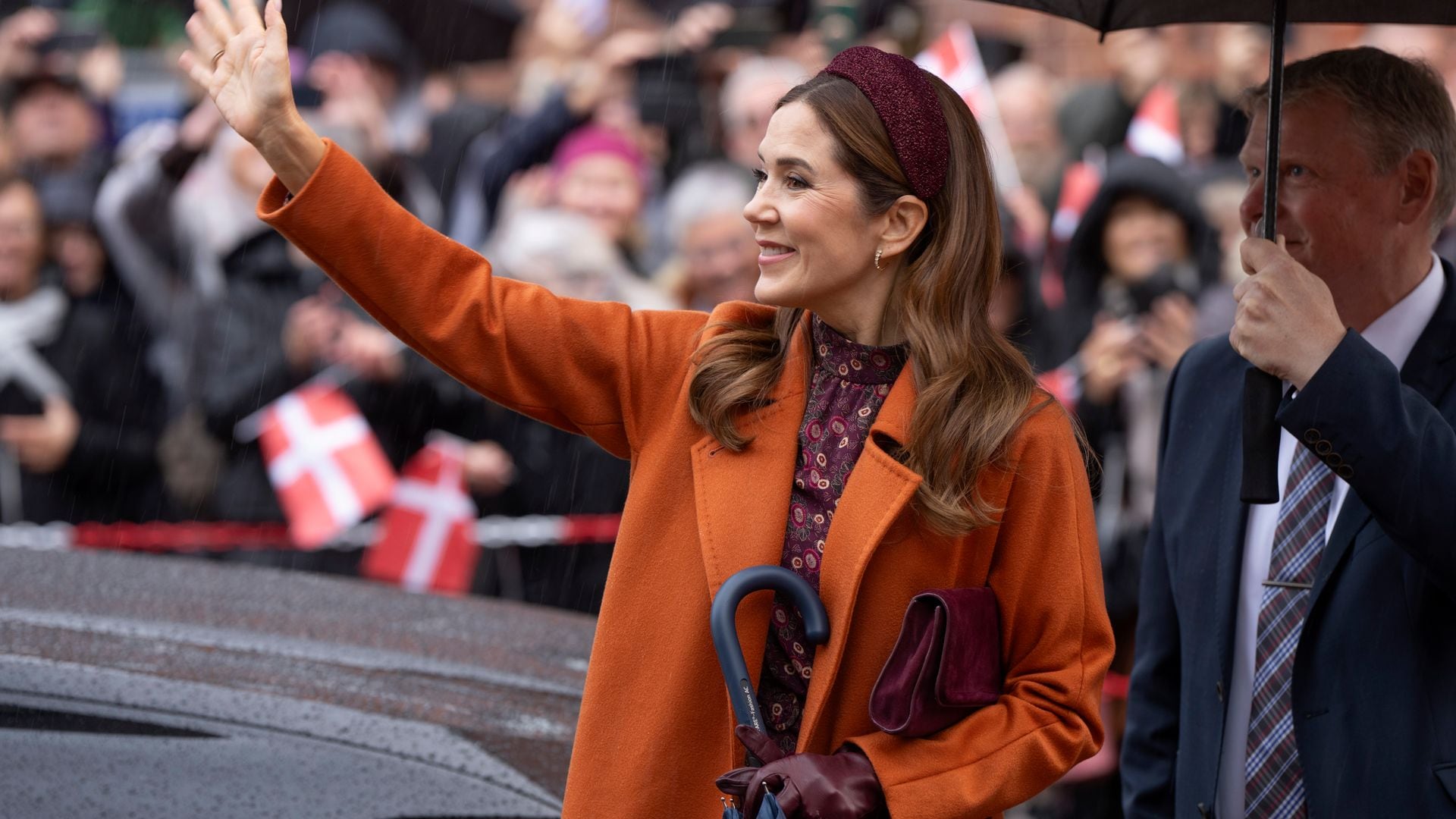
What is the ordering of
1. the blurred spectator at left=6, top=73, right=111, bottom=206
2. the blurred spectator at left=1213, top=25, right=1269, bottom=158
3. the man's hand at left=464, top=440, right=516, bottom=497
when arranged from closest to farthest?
1. the man's hand at left=464, top=440, right=516, bottom=497
2. the blurred spectator at left=1213, top=25, right=1269, bottom=158
3. the blurred spectator at left=6, top=73, right=111, bottom=206

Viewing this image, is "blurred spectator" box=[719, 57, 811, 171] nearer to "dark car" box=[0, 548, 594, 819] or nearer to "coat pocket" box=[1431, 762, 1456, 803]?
"dark car" box=[0, 548, 594, 819]

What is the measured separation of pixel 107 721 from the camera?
100 inches

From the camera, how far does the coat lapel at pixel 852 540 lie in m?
2.39

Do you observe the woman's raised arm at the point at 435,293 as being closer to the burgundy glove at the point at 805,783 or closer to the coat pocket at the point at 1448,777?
the burgundy glove at the point at 805,783

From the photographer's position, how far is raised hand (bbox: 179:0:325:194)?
231 centimetres

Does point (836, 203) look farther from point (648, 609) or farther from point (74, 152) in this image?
point (74, 152)

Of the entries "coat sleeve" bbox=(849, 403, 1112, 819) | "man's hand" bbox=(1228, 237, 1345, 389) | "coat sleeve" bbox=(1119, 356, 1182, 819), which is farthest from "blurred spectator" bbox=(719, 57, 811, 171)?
"coat sleeve" bbox=(849, 403, 1112, 819)

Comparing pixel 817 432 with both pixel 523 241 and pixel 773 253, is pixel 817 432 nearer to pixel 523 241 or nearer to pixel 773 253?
pixel 773 253

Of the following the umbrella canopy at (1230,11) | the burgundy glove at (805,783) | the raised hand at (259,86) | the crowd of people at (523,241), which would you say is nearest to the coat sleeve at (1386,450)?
the umbrella canopy at (1230,11)

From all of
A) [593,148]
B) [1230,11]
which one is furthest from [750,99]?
[1230,11]

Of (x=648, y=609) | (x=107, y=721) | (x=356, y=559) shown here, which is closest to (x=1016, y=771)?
(x=648, y=609)

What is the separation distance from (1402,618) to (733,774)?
1.10 m

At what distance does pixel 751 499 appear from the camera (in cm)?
247

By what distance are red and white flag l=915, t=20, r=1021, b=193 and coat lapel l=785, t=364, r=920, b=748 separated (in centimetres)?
591
